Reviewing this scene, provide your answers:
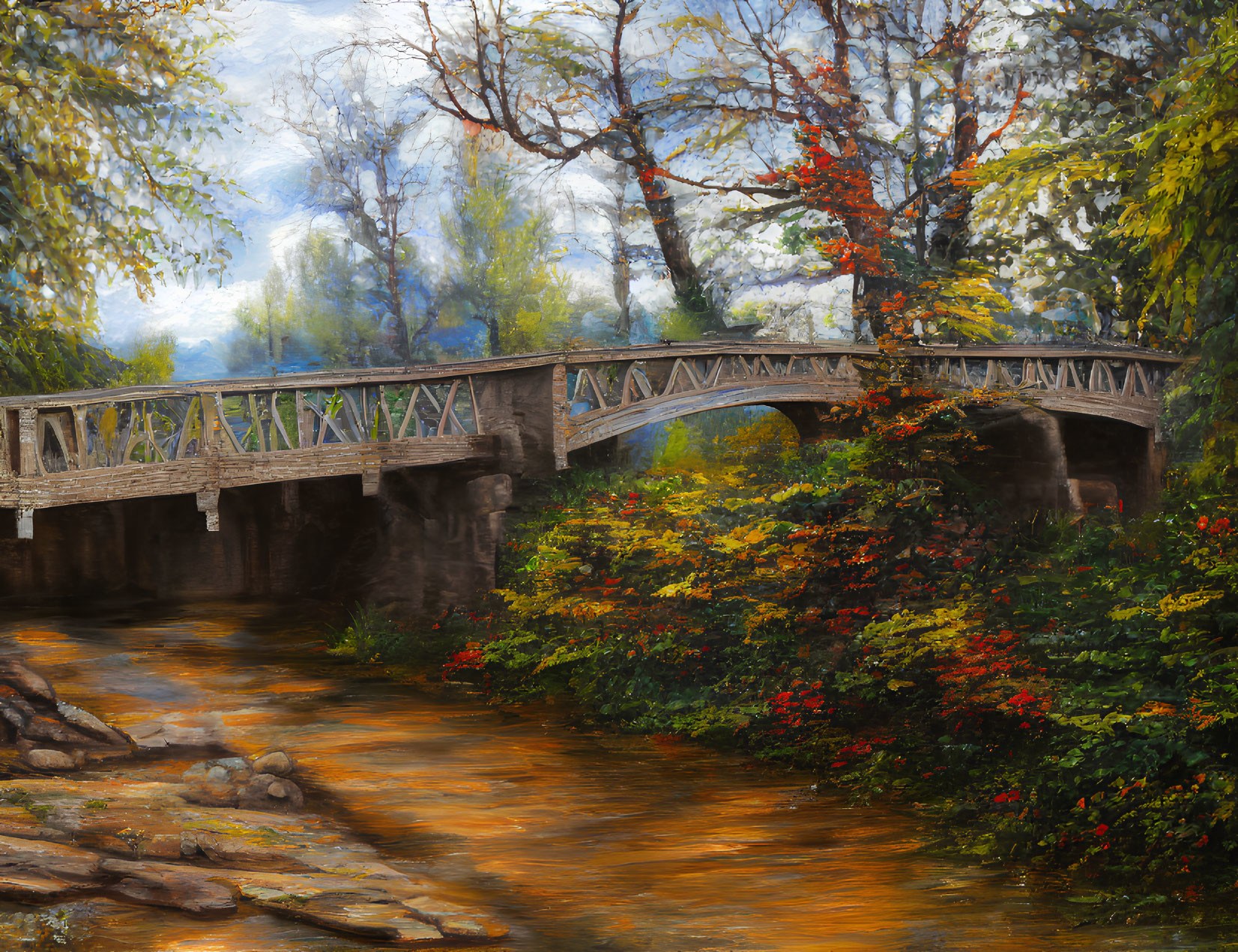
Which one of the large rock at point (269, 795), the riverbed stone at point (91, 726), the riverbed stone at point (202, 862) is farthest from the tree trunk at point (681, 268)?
the riverbed stone at point (202, 862)

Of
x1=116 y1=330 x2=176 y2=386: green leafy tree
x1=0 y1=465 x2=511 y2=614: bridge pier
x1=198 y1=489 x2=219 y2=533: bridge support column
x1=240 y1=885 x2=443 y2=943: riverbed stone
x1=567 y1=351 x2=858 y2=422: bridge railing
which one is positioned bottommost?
x1=240 y1=885 x2=443 y2=943: riverbed stone

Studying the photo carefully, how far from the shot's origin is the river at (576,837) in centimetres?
670

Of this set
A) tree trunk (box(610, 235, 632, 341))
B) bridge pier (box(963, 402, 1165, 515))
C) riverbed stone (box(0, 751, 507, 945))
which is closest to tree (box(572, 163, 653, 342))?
tree trunk (box(610, 235, 632, 341))

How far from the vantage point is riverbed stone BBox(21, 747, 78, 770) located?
407 inches

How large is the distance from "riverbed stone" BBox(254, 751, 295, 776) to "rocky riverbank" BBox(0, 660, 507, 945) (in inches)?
0.5

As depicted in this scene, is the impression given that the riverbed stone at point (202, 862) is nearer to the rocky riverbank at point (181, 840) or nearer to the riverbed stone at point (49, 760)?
the rocky riverbank at point (181, 840)

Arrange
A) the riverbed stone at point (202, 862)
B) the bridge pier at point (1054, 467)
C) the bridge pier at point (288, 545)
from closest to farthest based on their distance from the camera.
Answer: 1. the riverbed stone at point (202, 862)
2. the bridge pier at point (288, 545)
3. the bridge pier at point (1054, 467)

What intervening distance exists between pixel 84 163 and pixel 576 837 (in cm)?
1375

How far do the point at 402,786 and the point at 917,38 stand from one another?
901 inches

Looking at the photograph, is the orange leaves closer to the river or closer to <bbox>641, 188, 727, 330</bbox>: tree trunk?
<bbox>641, 188, 727, 330</bbox>: tree trunk

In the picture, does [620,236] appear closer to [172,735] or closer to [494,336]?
[494,336]

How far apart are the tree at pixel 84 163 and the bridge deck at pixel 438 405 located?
70.1 inches

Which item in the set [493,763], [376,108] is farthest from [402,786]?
[376,108]

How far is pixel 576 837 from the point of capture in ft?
29.9
